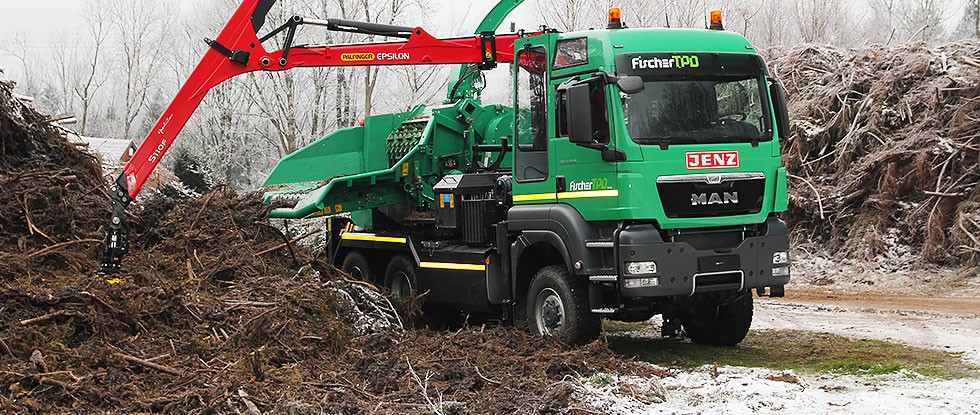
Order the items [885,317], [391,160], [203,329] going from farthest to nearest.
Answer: [391,160] < [885,317] < [203,329]

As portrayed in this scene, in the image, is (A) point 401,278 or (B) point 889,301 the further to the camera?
(B) point 889,301

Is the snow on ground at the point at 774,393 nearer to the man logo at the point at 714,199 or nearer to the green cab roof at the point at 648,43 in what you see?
the man logo at the point at 714,199

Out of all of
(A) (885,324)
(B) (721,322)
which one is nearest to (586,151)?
(B) (721,322)

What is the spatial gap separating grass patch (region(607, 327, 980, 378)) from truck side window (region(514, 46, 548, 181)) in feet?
7.17

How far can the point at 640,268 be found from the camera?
9.27 meters

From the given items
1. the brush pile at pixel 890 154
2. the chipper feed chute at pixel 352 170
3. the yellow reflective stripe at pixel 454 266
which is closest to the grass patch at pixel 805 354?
the yellow reflective stripe at pixel 454 266

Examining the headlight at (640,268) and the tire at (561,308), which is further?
the tire at (561,308)

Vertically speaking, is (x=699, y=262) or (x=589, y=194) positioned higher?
(x=589, y=194)

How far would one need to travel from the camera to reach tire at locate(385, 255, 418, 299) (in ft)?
42.4

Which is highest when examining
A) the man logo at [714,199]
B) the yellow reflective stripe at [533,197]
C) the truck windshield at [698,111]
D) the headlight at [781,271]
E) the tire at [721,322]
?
the truck windshield at [698,111]

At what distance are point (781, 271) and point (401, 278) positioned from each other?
5203 millimetres

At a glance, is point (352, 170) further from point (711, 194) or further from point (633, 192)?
point (711, 194)

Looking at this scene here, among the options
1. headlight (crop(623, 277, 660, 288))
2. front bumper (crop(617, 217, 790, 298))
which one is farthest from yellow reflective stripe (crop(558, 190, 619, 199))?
headlight (crop(623, 277, 660, 288))

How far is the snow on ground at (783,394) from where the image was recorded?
7812 mm
